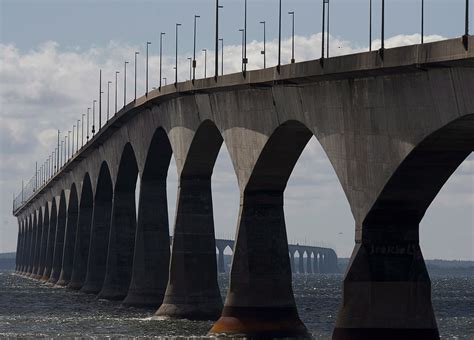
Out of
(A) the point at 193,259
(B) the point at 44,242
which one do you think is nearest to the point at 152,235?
(A) the point at 193,259

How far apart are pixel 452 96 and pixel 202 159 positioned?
35.5 meters

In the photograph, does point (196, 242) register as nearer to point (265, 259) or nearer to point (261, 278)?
point (265, 259)

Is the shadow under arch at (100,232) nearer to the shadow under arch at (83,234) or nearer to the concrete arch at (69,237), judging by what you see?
the shadow under arch at (83,234)

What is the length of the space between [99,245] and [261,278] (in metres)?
55.2

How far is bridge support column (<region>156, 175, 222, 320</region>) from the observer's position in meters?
76.7

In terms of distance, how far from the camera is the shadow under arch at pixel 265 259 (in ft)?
211

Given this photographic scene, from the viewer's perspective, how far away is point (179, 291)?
254ft

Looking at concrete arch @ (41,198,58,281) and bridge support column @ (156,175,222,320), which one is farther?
concrete arch @ (41,198,58,281)

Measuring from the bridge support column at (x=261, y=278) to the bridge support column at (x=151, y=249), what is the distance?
25.4m

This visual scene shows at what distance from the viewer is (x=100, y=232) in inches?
4668

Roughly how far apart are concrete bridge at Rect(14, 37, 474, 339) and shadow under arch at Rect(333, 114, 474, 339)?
0.15 ft

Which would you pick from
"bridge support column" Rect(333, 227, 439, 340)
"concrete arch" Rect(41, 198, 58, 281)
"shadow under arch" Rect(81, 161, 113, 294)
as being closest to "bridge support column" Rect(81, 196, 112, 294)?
"shadow under arch" Rect(81, 161, 113, 294)

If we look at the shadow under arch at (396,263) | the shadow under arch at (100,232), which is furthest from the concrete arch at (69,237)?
the shadow under arch at (396,263)

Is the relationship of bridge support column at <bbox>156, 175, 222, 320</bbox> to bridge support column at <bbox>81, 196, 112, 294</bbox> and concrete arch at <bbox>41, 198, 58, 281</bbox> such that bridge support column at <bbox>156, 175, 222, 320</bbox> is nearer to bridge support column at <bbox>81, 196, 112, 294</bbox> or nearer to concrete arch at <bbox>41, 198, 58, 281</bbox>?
bridge support column at <bbox>81, 196, 112, 294</bbox>
